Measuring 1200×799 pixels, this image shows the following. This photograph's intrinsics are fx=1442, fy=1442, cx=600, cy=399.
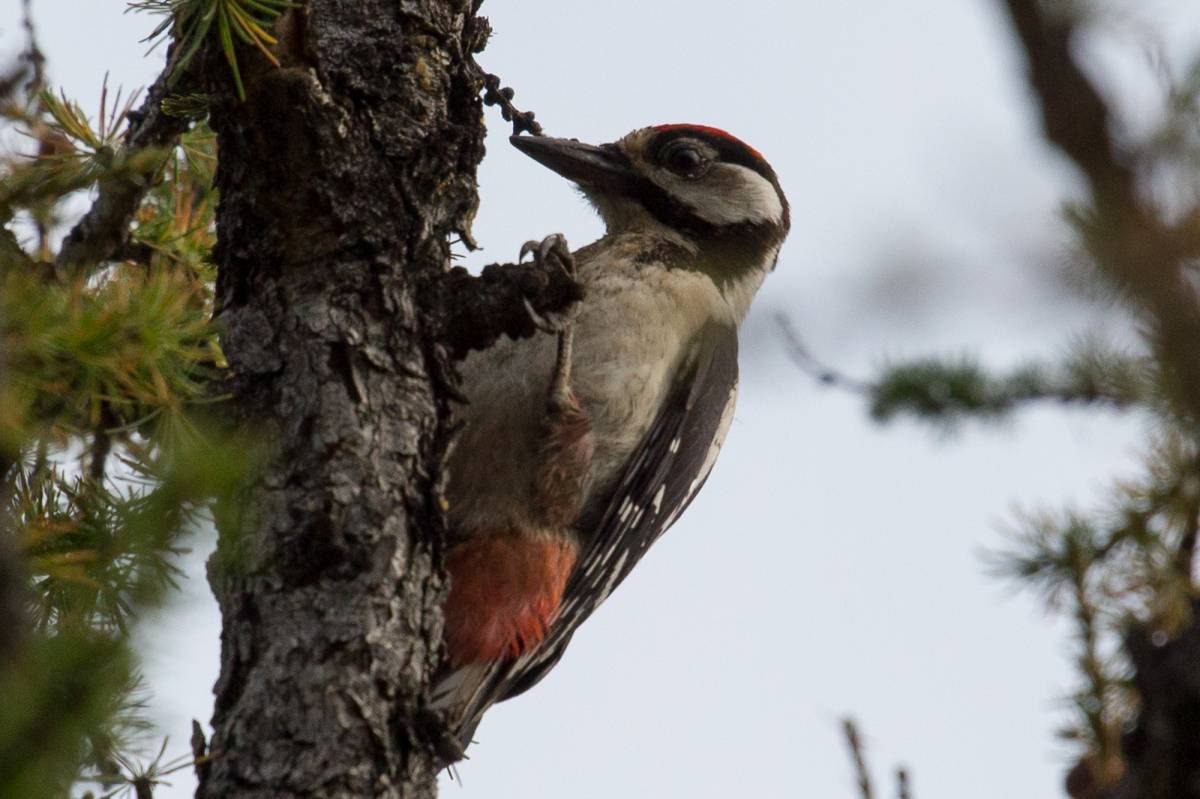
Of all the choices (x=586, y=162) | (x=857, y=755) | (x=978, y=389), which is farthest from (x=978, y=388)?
(x=586, y=162)

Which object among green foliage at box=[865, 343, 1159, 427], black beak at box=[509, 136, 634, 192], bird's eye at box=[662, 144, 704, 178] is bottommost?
green foliage at box=[865, 343, 1159, 427]

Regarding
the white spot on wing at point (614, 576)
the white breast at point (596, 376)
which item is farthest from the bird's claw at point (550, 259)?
the white spot on wing at point (614, 576)

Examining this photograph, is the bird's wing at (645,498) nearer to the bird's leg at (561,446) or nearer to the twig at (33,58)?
the bird's leg at (561,446)

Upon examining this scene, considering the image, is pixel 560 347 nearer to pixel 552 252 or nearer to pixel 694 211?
pixel 552 252

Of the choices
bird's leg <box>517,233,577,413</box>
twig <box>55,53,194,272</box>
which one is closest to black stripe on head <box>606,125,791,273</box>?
bird's leg <box>517,233,577,413</box>

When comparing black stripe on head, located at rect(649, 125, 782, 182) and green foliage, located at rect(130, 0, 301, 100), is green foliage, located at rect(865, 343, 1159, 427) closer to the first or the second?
green foliage, located at rect(130, 0, 301, 100)

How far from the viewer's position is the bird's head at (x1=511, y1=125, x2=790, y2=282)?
15.2 feet

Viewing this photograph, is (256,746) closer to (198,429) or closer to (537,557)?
(198,429)

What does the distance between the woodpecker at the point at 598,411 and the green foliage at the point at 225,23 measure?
2.70 feet

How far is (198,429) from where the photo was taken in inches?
91.0

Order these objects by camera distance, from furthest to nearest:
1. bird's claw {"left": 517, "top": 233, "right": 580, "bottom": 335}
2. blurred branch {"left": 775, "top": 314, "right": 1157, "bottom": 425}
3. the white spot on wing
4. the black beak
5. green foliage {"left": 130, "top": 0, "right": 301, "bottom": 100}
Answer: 1. the black beak
2. the white spot on wing
3. bird's claw {"left": 517, "top": 233, "right": 580, "bottom": 335}
4. green foliage {"left": 130, "top": 0, "right": 301, "bottom": 100}
5. blurred branch {"left": 775, "top": 314, "right": 1157, "bottom": 425}

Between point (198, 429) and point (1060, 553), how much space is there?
133cm

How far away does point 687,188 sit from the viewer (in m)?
4.78

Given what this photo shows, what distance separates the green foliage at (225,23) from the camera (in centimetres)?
255
